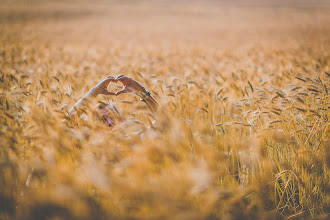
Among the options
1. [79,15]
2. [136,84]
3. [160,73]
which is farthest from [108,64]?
[79,15]

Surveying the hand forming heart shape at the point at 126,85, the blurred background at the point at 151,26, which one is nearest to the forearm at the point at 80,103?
the hand forming heart shape at the point at 126,85

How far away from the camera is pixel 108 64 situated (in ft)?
15.4

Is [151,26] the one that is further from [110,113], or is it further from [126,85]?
[110,113]

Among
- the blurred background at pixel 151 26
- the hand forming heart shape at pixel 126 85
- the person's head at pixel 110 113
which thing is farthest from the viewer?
the blurred background at pixel 151 26

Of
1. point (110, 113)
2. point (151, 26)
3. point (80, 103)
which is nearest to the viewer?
point (80, 103)

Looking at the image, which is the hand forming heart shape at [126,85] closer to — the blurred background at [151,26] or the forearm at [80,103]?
the forearm at [80,103]

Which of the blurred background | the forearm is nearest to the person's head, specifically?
the forearm

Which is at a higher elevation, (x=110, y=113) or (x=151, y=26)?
(x=151, y=26)

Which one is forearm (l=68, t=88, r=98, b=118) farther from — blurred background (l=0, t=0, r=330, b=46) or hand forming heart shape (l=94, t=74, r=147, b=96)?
blurred background (l=0, t=0, r=330, b=46)

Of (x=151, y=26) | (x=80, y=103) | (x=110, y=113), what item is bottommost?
(x=110, y=113)

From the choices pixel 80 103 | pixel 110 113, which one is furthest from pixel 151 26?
pixel 80 103

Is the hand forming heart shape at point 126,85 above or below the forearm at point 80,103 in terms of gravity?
above

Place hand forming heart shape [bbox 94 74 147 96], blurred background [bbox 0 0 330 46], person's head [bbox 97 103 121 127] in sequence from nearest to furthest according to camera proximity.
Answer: person's head [bbox 97 103 121 127] < hand forming heart shape [bbox 94 74 147 96] < blurred background [bbox 0 0 330 46]

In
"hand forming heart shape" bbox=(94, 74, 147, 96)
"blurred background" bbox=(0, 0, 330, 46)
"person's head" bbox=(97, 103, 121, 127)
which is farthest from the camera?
"blurred background" bbox=(0, 0, 330, 46)
